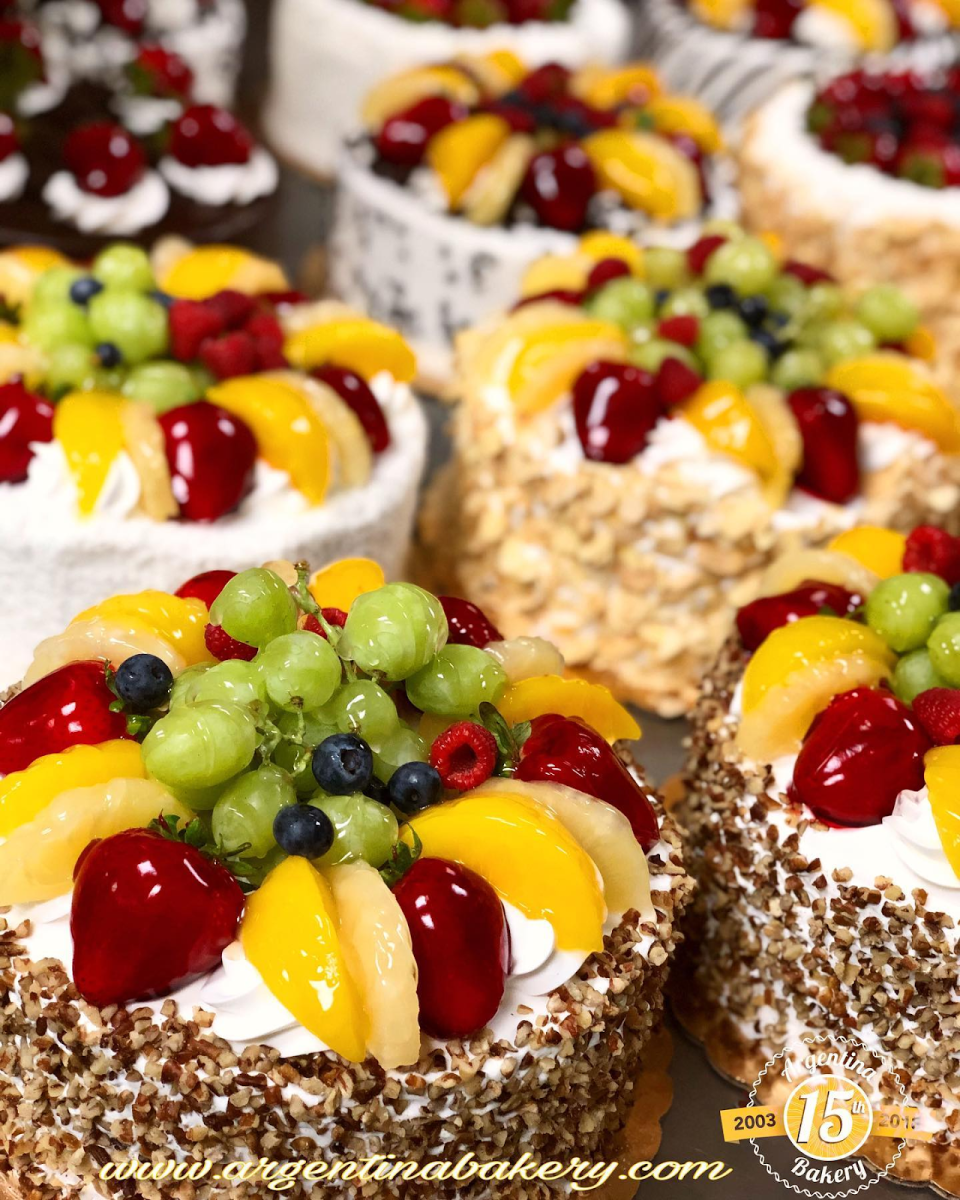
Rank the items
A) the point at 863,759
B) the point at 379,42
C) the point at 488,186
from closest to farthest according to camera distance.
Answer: the point at 863,759 → the point at 488,186 → the point at 379,42

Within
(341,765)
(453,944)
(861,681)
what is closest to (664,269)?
(861,681)

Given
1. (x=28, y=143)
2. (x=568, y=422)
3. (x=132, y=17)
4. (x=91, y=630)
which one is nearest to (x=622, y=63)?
(x=132, y=17)

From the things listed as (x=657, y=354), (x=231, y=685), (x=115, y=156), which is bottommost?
(x=115, y=156)

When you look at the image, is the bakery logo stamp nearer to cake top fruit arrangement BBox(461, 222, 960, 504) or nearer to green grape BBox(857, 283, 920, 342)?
cake top fruit arrangement BBox(461, 222, 960, 504)

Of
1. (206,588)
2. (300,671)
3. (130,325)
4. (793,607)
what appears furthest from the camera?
(130,325)

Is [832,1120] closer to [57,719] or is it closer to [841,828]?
[841,828]

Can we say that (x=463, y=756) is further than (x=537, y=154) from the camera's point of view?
No

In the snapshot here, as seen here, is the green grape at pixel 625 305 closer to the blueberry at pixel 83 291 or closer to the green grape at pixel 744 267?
the green grape at pixel 744 267

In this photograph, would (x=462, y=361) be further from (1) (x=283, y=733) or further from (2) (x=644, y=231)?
(1) (x=283, y=733)
